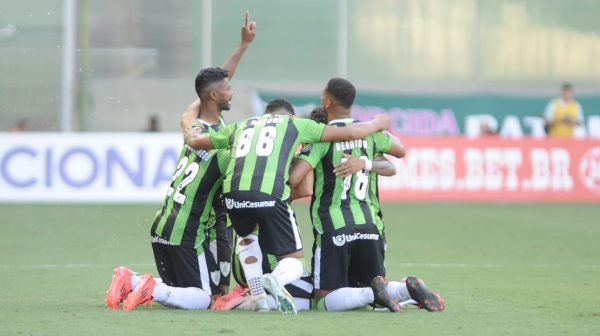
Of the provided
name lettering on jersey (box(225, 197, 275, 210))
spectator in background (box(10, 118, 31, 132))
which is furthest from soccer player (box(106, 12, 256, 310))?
spectator in background (box(10, 118, 31, 132))

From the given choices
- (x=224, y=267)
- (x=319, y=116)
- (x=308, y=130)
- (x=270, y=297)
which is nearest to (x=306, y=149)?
(x=308, y=130)

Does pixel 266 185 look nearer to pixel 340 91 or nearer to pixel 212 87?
pixel 340 91

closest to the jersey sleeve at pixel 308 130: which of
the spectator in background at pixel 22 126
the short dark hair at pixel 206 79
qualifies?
the short dark hair at pixel 206 79

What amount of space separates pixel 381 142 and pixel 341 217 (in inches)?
26.7

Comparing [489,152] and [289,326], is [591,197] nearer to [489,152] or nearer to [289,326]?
[489,152]

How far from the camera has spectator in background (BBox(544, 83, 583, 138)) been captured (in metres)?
24.4

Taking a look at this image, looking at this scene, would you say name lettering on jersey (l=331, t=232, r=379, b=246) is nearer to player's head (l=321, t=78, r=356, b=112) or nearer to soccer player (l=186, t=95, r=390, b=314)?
soccer player (l=186, t=95, r=390, b=314)

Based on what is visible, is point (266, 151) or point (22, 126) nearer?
point (266, 151)

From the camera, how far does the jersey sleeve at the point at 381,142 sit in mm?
8672

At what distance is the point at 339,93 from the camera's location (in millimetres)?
8453

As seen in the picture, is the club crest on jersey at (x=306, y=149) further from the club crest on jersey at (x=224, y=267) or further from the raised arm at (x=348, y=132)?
the club crest on jersey at (x=224, y=267)

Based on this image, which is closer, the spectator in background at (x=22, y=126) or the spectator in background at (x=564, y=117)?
the spectator in background at (x=22, y=126)

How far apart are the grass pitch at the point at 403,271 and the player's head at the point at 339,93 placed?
1529 millimetres

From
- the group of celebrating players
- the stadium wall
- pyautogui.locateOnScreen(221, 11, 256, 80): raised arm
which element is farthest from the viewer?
the stadium wall
